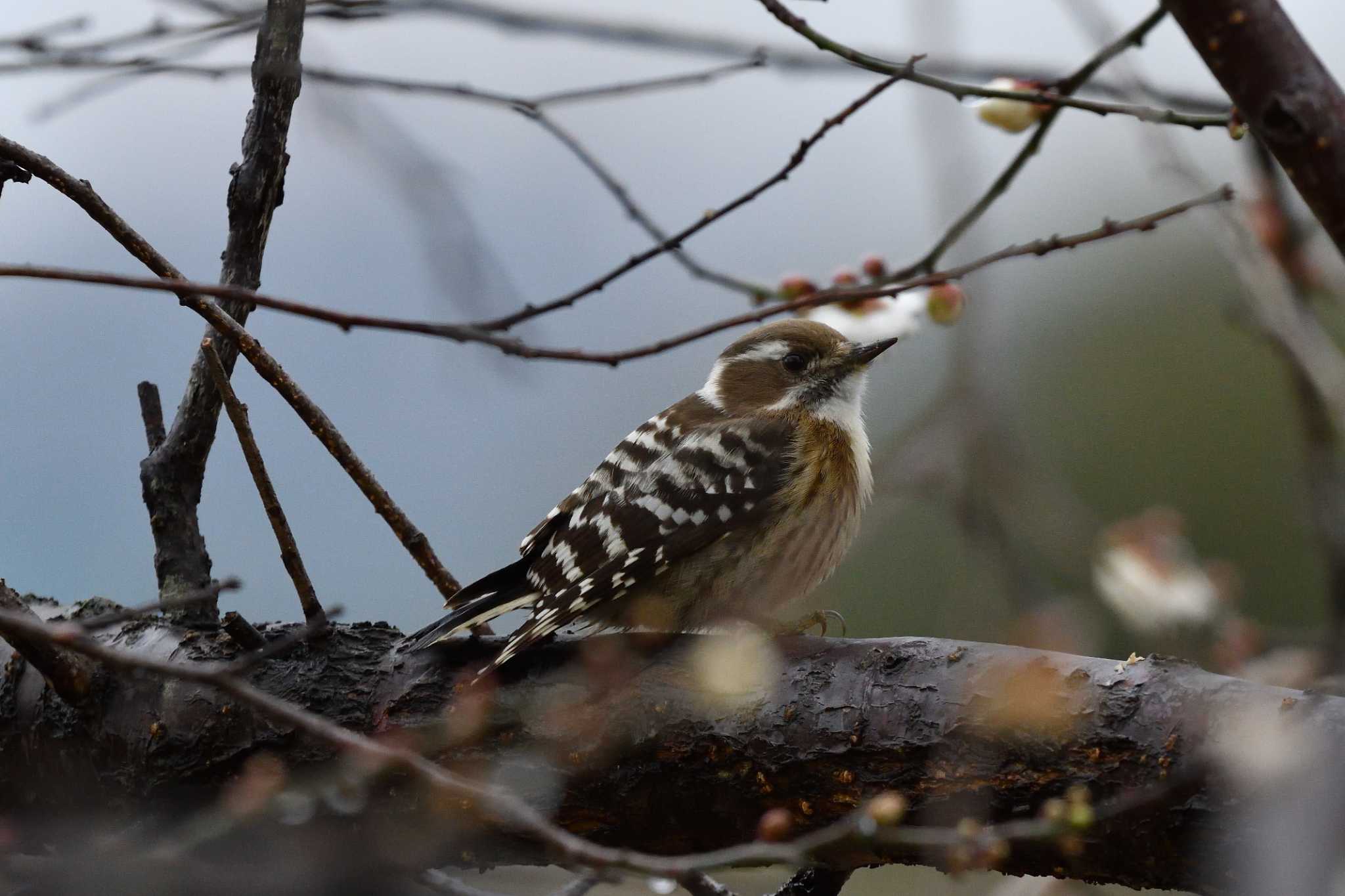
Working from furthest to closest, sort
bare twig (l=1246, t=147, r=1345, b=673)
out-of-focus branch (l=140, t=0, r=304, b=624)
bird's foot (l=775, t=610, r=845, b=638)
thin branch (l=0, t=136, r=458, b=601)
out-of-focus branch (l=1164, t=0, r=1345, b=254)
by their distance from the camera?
bird's foot (l=775, t=610, r=845, b=638)
out-of-focus branch (l=140, t=0, r=304, b=624)
thin branch (l=0, t=136, r=458, b=601)
bare twig (l=1246, t=147, r=1345, b=673)
out-of-focus branch (l=1164, t=0, r=1345, b=254)

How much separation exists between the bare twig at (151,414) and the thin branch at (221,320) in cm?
44

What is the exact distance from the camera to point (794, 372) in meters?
3.20

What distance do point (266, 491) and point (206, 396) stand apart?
42 centimetres

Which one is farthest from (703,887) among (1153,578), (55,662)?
(1153,578)

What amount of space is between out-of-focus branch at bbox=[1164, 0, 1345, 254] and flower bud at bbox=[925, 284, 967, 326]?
4.98ft

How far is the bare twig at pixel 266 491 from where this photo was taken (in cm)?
200

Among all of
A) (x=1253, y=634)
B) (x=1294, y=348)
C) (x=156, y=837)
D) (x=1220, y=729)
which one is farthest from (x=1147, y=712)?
(x=156, y=837)

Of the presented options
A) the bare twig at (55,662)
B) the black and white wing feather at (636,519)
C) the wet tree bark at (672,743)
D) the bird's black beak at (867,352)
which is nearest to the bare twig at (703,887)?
the wet tree bark at (672,743)

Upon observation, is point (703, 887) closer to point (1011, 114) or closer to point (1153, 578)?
point (1011, 114)

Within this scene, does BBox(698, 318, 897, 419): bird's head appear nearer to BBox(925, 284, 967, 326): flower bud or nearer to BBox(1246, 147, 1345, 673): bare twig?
BBox(925, 284, 967, 326): flower bud

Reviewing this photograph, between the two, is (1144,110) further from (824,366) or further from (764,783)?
(824,366)

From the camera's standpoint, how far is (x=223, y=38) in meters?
2.20

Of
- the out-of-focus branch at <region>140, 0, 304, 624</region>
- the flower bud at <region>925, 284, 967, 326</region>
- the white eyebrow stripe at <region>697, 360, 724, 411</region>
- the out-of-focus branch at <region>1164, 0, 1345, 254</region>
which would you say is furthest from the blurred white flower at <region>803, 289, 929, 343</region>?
the out-of-focus branch at <region>1164, 0, 1345, 254</region>

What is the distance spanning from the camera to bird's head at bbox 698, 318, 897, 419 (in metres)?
3.12
